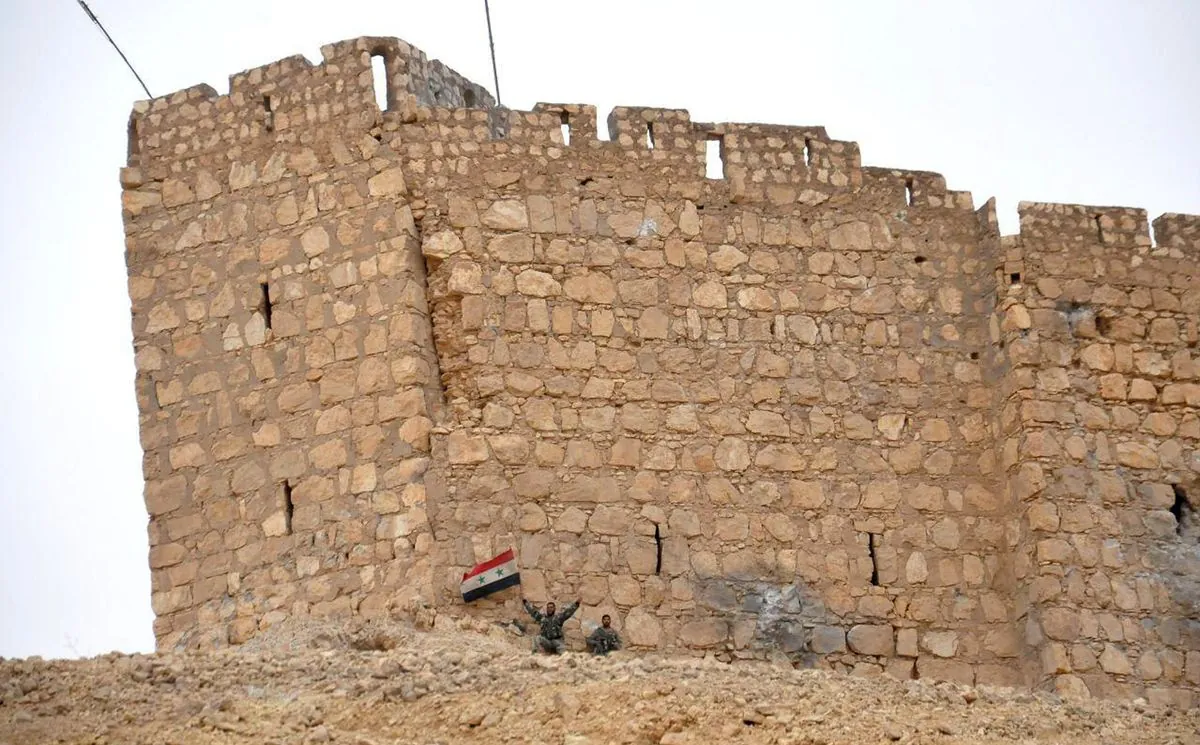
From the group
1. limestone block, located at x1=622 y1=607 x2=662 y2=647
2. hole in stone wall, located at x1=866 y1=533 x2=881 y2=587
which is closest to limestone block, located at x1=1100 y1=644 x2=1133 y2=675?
hole in stone wall, located at x1=866 y1=533 x2=881 y2=587

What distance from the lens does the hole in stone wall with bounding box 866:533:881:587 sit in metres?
20.1

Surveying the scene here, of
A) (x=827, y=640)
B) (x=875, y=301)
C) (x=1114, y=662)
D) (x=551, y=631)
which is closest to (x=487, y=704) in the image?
(x=551, y=631)

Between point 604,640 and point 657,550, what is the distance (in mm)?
990

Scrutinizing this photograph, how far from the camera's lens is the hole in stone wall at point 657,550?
1955cm

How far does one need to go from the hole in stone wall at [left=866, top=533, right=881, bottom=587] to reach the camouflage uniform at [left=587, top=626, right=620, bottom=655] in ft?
7.00

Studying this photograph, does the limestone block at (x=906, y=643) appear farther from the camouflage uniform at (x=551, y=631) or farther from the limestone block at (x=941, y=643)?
the camouflage uniform at (x=551, y=631)

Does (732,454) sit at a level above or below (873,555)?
above

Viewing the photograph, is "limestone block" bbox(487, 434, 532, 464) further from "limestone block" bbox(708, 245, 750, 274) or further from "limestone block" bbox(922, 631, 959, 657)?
"limestone block" bbox(922, 631, 959, 657)

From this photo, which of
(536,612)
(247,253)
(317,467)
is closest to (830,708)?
(536,612)

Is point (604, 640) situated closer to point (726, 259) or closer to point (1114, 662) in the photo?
point (726, 259)

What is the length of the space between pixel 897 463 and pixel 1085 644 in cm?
→ 185

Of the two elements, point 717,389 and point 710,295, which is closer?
point 717,389

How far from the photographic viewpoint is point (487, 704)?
53.1 feet

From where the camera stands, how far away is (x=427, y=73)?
2077 centimetres
